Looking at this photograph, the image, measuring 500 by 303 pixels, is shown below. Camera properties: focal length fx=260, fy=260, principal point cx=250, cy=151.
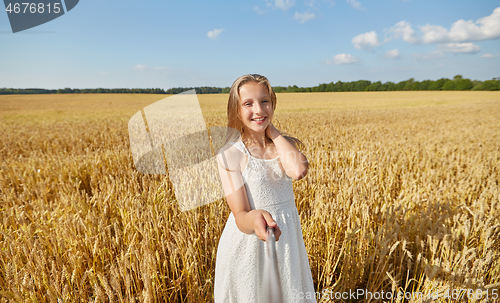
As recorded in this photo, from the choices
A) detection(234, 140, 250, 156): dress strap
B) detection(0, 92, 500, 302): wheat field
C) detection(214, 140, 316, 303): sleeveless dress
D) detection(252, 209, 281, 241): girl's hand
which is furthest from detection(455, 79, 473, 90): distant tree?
detection(252, 209, 281, 241): girl's hand

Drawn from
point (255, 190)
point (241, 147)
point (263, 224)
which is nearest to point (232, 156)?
point (241, 147)

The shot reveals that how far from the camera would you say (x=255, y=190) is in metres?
1.16

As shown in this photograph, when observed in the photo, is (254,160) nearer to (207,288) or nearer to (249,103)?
(249,103)

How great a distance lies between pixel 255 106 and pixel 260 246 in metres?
0.66

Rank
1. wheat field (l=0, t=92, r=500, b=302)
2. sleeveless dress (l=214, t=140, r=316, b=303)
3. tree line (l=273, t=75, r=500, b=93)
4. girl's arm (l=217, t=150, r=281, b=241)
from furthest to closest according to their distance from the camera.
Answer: tree line (l=273, t=75, r=500, b=93), wheat field (l=0, t=92, r=500, b=302), sleeveless dress (l=214, t=140, r=316, b=303), girl's arm (l=217, t=150, r=281, b=241)

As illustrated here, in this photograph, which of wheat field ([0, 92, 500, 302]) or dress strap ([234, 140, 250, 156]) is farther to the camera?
wheat field ([0, 92, 500, 302])

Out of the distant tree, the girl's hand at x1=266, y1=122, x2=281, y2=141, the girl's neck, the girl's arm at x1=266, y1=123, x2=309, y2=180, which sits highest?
the distant tree

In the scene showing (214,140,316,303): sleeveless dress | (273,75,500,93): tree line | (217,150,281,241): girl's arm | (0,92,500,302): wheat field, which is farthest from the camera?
(273,75,500,93): tree line

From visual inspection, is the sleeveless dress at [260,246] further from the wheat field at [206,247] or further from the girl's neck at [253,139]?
the wheat field at [206,247]

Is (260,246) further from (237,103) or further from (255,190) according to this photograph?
(237,103)

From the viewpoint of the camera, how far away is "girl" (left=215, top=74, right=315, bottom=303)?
3.62 feet

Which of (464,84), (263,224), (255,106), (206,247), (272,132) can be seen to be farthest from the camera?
(464,84)

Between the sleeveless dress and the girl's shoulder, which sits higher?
the girl's shoulder

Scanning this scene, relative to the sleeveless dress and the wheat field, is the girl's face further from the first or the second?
the wheat field
